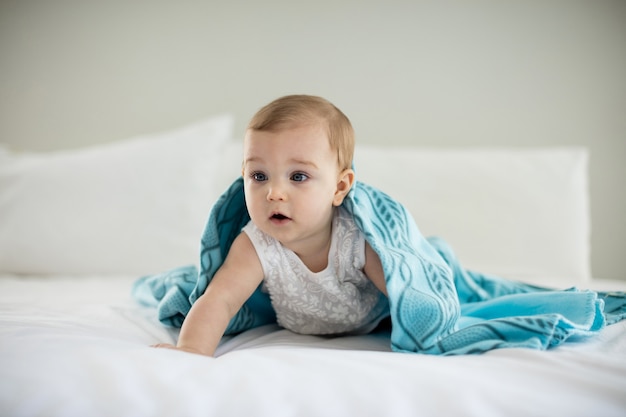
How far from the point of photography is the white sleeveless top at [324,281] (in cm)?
110

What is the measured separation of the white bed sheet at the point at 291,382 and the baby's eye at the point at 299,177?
0.32m

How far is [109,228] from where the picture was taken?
5.56 ft

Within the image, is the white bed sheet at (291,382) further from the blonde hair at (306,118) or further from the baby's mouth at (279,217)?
the blonde hair at (306,118)

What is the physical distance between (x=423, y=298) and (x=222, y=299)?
13.4 inches

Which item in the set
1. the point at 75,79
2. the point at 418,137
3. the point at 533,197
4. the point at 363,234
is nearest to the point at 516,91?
the point at 418,137

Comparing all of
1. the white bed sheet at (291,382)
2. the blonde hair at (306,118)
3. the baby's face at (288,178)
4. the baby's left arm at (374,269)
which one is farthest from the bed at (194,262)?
the blonde hair at (306,118)

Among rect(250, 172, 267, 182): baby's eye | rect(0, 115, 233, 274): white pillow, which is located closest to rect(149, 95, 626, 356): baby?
rect(250, 172, 267, 182): baby's eye

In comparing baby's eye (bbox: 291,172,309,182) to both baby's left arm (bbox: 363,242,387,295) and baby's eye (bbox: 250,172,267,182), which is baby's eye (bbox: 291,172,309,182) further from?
baby's left arm (bbox: 363,242,387,295)

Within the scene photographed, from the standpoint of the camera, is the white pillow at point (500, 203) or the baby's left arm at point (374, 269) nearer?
the baby's left arm at point (374, 269)

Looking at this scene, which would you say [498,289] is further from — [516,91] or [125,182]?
[516,91]

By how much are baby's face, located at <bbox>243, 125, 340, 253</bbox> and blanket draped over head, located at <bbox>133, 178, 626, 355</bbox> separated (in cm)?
10

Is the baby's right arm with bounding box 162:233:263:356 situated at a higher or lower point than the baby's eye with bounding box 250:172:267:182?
lower

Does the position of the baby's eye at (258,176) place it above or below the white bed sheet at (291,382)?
above

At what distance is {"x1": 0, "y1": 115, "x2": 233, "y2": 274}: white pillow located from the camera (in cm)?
167
